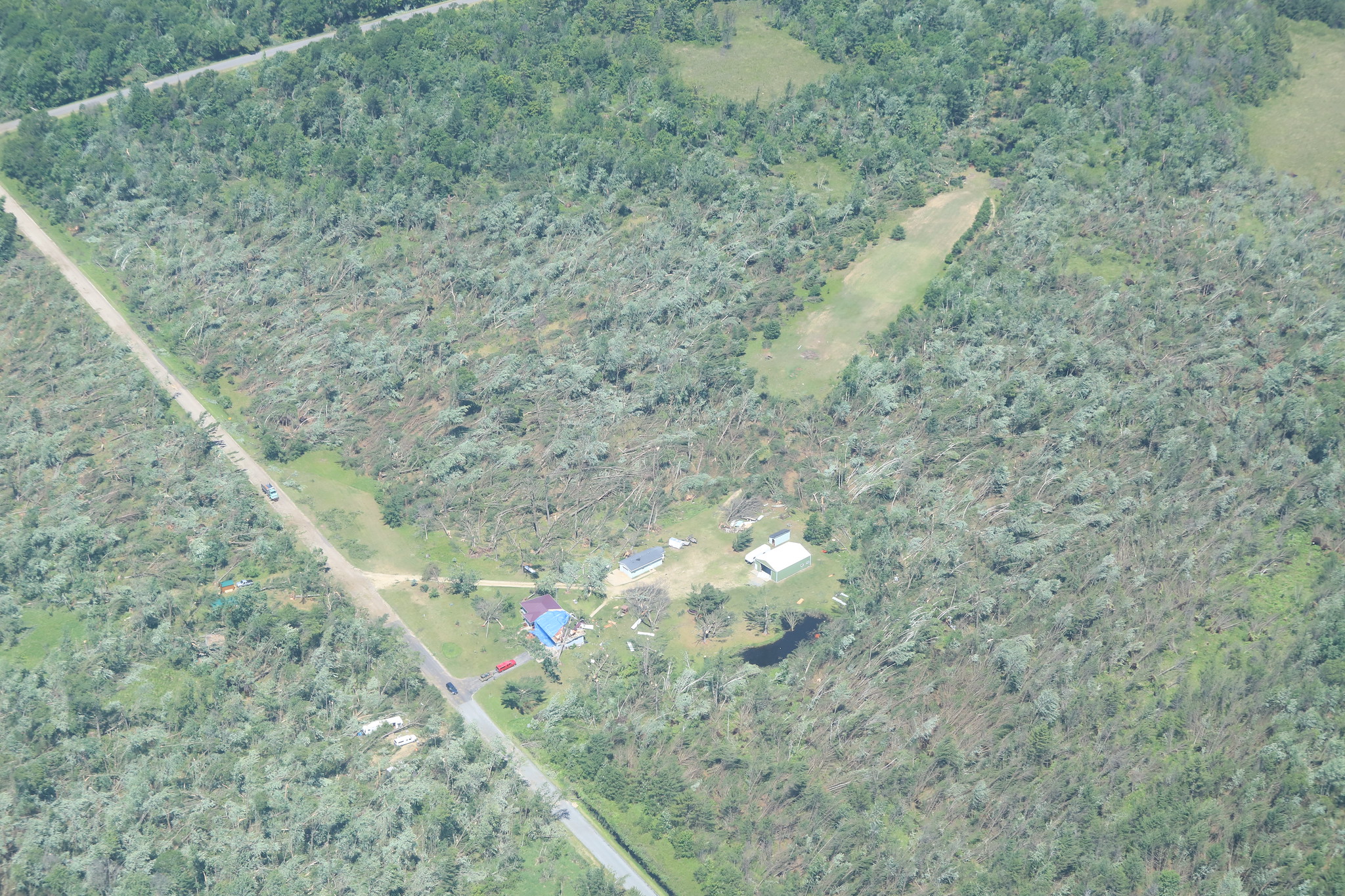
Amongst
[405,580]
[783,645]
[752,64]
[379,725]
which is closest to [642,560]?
[783,645]

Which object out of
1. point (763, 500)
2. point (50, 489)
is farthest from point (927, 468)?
point (50, 489)

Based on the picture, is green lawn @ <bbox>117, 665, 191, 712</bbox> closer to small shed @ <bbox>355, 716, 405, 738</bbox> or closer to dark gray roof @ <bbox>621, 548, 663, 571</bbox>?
small shed @ <bbox>355, 716, 405, 738</bbox>

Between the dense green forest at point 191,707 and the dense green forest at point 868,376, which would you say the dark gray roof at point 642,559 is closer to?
the dense green forest at point 868,376

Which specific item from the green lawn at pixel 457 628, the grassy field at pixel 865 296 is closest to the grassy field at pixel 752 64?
the grassy field at pixel 865 296

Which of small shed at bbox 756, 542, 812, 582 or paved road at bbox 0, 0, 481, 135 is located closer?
small shed at bbox 756, 542, 812, 582

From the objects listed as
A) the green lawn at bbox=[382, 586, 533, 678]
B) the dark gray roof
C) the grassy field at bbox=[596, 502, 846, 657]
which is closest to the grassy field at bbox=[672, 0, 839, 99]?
the grassy field at bbox=[596, 502, 846, 657]
